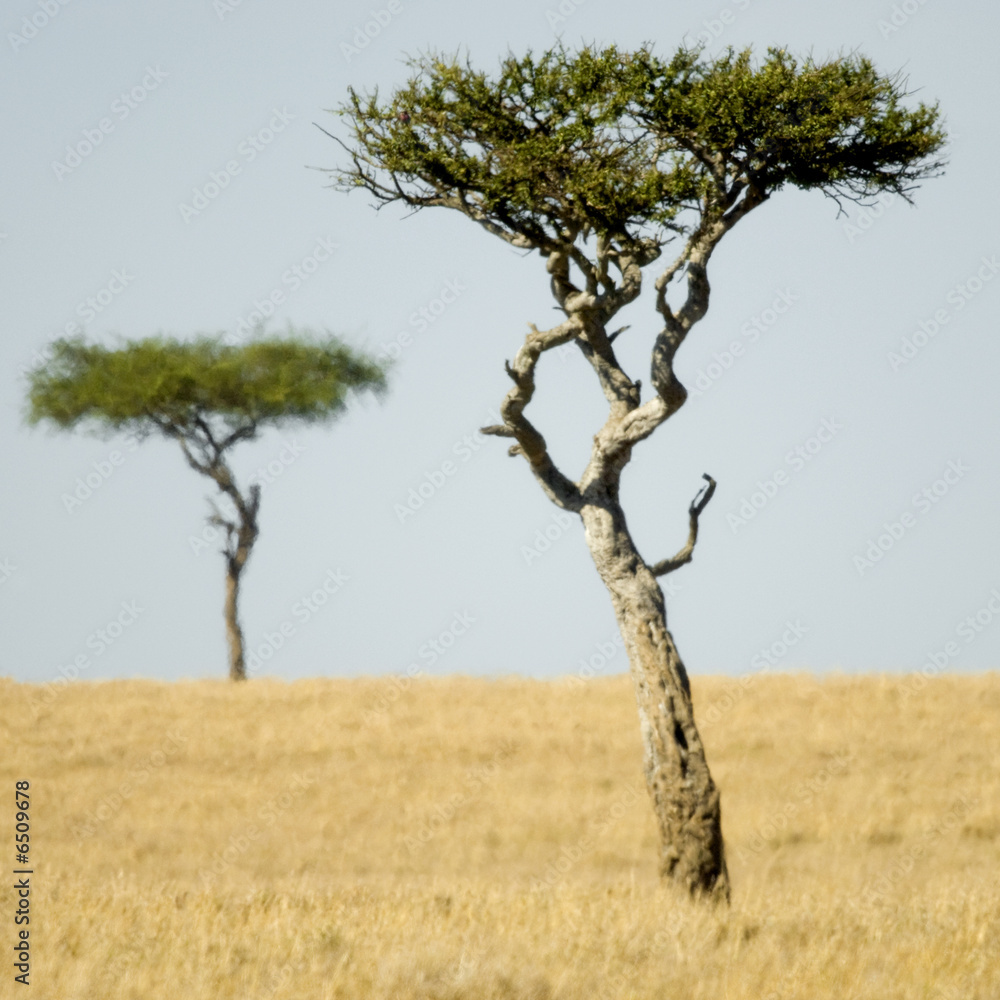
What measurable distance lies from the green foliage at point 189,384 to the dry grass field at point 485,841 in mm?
9868

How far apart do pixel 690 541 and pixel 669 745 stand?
2726 mm

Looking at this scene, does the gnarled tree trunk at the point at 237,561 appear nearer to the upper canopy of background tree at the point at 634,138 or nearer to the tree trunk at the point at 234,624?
the tree trunk at the point at 234,624

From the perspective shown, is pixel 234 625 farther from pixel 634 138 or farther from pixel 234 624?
pixel 634 138

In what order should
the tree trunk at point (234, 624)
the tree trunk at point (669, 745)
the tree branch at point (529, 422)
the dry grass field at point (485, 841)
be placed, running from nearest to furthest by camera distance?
the dry grass field at point (485, 841) < the tree trunk at point (669, 745) < the tree branch at point (529, 422) < the tree trunk at point (234, 624)

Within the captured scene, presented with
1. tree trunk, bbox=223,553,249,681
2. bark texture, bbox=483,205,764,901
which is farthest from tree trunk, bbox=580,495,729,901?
tree trunk, bbox=223,553,249,681

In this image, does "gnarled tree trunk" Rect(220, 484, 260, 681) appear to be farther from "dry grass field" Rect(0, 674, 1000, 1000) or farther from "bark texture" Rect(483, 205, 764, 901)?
"bark texture" Rect(483, 205, 764, 901)

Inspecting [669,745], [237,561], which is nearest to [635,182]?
[669,745]

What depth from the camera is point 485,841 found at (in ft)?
62.3

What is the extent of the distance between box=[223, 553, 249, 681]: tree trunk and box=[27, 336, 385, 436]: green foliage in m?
5.76

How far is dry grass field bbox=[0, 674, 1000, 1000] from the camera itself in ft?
29.2

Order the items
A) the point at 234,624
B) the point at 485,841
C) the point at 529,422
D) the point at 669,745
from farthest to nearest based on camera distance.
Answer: the point at 234,624 < the point at 485,841 < the point at 529,422 < the point at 669,745

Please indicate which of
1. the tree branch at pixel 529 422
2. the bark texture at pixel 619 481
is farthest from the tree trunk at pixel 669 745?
the tree branch at pixel 529 422

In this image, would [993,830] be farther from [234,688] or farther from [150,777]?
[234,688]

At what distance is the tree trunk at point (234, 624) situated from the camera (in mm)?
33469
